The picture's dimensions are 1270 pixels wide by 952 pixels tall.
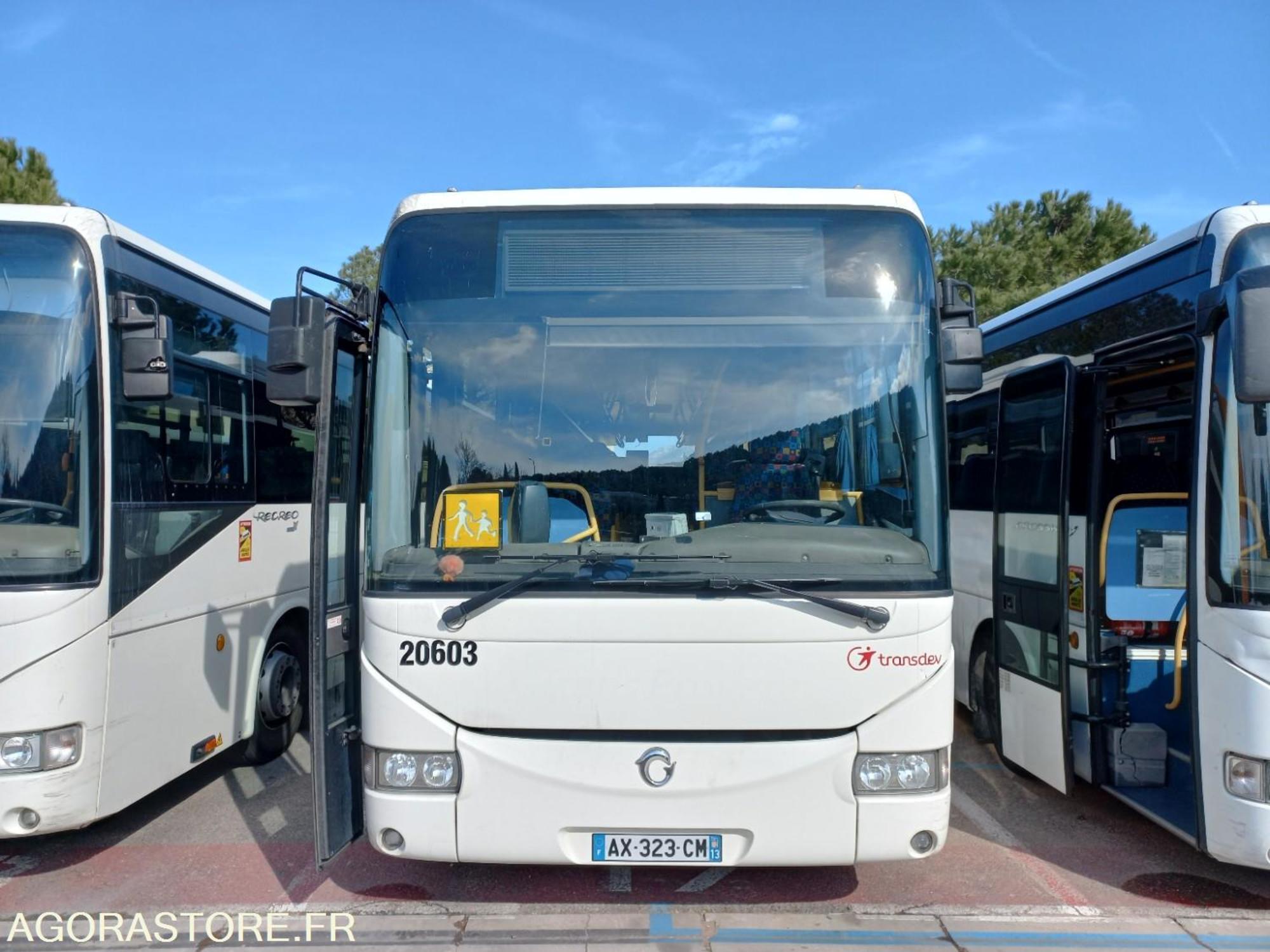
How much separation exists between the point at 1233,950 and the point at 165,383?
18.6 ft

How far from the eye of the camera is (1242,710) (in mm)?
4141

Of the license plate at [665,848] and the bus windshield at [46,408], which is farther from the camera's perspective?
the bus windshield at [46,408]

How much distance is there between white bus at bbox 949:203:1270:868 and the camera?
165 inches

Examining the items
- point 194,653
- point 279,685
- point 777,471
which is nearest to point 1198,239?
point 777,471

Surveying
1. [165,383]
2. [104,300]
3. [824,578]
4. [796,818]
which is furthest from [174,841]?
[824,578]

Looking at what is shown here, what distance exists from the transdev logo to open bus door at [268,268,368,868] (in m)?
2.20

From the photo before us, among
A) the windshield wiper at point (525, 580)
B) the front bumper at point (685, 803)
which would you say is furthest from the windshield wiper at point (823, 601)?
the front bumper at point (685, 803)

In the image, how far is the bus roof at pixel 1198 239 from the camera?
450cm

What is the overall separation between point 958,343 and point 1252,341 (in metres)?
1.13

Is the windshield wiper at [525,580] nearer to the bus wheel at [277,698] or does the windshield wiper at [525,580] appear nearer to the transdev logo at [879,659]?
the transdev logo at [879,659]

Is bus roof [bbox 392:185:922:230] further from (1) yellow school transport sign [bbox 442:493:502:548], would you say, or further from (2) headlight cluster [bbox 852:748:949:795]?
(2) headlight cluster [bbox 852:748:949:795]

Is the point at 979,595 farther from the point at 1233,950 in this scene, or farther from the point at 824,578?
the point at 824,578

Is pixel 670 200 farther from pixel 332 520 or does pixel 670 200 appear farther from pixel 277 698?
pixel 277 698

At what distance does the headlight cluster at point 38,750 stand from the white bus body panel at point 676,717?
1880mm
